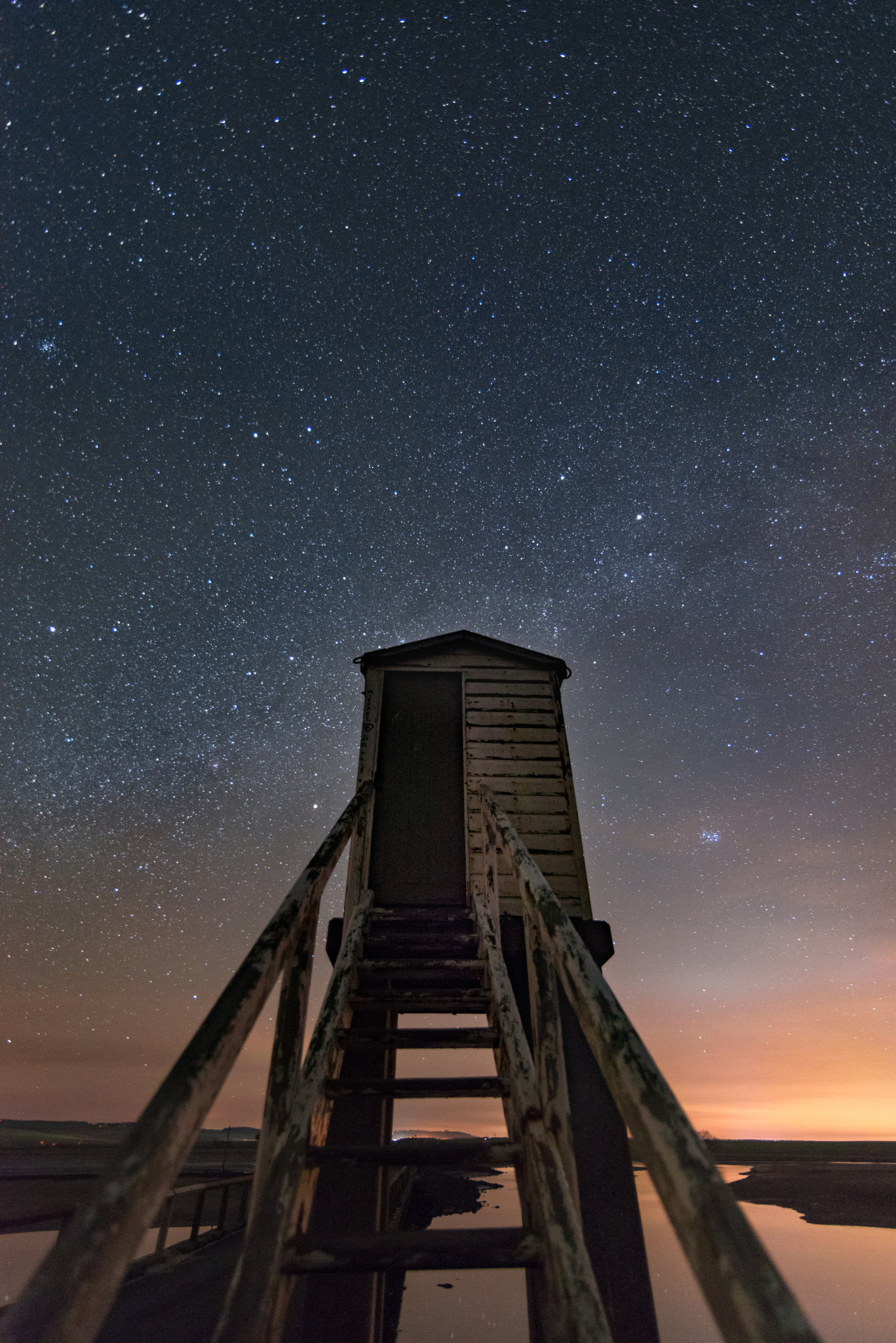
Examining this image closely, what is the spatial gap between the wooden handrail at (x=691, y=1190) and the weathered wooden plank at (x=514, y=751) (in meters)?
4.65

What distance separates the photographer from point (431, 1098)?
304 centimetres

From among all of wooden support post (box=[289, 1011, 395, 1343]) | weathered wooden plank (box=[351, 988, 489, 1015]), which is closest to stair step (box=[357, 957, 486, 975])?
weathered wooden plank (box=[351, 988, 489, 1015])

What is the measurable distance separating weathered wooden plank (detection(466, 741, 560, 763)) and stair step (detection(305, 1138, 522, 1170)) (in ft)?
14.5

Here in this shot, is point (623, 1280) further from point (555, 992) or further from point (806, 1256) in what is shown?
point (806, 1256)

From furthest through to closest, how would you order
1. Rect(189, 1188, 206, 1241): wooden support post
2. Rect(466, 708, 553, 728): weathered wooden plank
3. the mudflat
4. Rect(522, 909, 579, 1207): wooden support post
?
the mudflat < Rect(189, 1188, 206, 1241): wooden support post < Rect(466, 708, 553, 728): weathered wooden plank < Rect(522, 909, 579, 1207): wooden support post

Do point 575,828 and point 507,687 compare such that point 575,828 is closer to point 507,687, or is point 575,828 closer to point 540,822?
point 540,822

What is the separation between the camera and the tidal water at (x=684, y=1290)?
11227 mm

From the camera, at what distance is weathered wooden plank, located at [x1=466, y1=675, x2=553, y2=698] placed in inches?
288

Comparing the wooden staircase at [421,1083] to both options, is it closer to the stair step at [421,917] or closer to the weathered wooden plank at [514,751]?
the stair step at [421,917]

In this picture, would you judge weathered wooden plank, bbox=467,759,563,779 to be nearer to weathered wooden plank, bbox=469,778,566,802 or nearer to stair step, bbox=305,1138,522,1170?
weathered wooden plank, bbox=469,778,566,802

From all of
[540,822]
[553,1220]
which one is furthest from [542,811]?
[553,1220]

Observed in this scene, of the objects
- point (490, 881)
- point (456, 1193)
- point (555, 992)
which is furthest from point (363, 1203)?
point (456, 1193)

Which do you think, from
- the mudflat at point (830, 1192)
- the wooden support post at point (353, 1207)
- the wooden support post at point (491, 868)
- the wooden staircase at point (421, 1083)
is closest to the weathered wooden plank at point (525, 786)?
the wooden staircase at point (421, 1083)

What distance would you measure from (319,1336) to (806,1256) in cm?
2021
